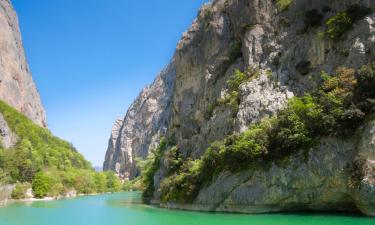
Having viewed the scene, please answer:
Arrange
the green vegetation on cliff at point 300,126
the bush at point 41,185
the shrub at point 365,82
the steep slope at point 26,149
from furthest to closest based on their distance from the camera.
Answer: the steep slope at point 26,149 → the bush at point 41,185 → the green vegetation on cliff at point 300,126 → the shrub at point 365,82

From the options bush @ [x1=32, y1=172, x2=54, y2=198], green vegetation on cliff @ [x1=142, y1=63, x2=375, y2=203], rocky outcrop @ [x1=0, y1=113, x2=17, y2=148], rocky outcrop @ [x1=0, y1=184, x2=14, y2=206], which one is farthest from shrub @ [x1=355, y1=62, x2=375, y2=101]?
rocky outcrop @ [x1=0, y1=113, x2=17, y2=148]

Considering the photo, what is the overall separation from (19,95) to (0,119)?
177 ft

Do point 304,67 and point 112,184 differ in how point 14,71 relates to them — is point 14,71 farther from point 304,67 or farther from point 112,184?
point 304,67

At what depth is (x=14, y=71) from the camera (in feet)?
507

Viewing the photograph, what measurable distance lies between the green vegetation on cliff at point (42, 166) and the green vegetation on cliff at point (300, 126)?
54.2 metres

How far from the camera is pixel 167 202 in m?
49.2

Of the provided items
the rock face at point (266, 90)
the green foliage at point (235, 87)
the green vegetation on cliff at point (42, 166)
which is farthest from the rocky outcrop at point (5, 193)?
the green foliage at point (235, 87)

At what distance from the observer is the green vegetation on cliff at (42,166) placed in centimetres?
9112

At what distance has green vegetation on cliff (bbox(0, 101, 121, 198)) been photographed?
91.1 metres

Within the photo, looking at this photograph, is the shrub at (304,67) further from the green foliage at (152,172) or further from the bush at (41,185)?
the bush at (41,185)

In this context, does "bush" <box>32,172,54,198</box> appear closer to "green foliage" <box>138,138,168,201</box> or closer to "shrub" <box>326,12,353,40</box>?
"green foliage" <box>138,138,168,201</box>

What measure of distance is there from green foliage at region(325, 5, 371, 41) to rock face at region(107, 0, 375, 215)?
0.72 m

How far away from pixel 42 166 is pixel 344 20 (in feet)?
291

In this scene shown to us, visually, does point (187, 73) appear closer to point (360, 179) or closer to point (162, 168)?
point (162, 168)
